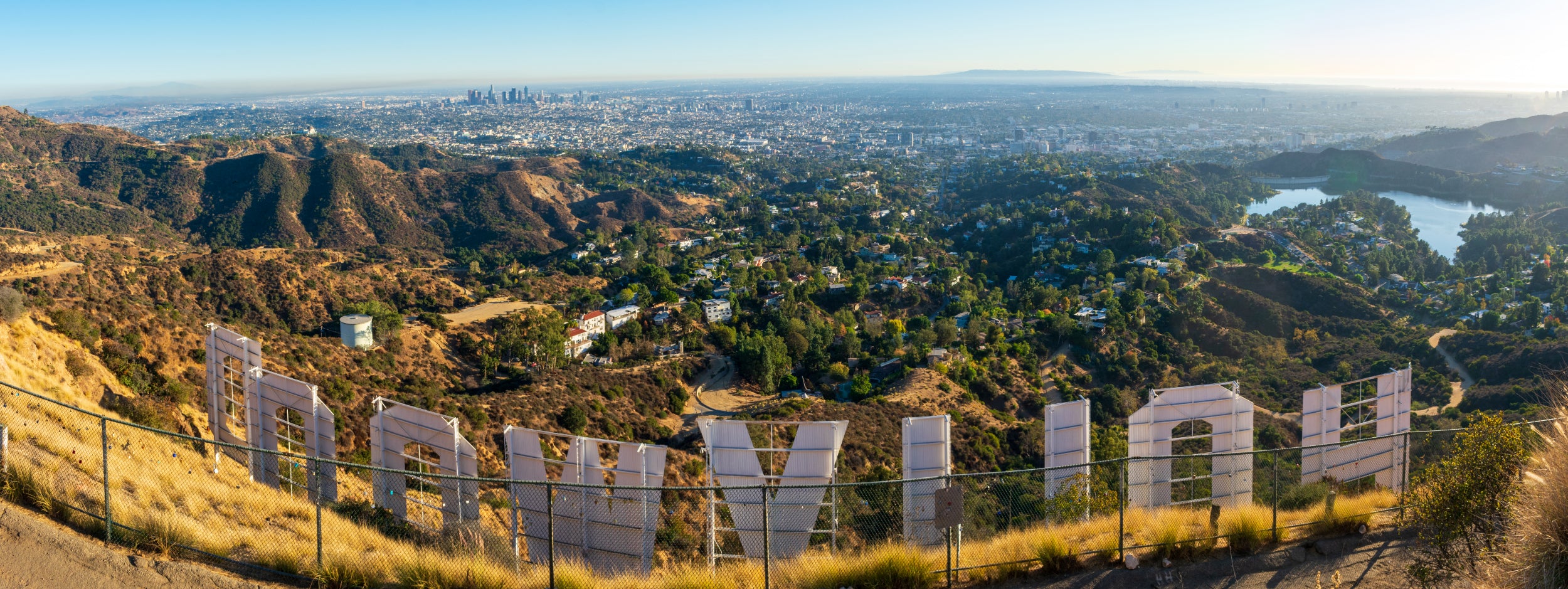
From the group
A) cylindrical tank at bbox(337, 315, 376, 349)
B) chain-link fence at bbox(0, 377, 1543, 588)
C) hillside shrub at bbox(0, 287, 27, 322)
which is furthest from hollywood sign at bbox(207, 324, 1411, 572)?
cylindrical tank at bbox(337, 315, 376, 349)

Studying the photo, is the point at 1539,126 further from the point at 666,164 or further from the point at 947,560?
the point at 947,560

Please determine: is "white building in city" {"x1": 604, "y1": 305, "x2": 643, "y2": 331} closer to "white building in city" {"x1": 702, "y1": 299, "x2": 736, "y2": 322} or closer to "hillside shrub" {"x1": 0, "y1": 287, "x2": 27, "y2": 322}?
"white building in city" {"x1": 702, "y1": 299, "x2": 736, "y2": 322}

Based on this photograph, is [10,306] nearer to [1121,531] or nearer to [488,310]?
[1121,531]

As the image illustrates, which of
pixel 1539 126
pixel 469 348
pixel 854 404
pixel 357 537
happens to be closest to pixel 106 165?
pixel 469 348

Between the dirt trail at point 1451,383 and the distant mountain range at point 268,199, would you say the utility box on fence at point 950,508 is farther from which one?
the distant mountain range at point 268,199

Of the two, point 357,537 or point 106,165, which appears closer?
point 357,537

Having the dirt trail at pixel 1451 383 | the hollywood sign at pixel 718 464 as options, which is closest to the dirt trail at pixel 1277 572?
the hollywood sign at pixel 718 464
